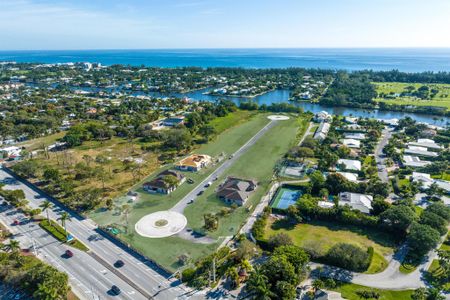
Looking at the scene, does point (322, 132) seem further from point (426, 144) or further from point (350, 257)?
point (350, 257)

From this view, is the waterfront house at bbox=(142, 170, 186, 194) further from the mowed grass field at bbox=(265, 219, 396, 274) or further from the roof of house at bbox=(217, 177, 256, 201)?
the mowed grass field at bbox=(265, 219, 396, 274)

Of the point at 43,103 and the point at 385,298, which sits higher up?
the point at 43,103

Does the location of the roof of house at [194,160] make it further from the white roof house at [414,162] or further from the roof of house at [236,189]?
the white roof house at [414,162]

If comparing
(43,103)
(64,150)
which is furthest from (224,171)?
(43,103)

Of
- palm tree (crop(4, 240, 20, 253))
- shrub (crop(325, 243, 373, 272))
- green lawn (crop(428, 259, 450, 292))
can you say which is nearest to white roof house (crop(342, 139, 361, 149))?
green lawn (crop(428, 259, 450, 292))

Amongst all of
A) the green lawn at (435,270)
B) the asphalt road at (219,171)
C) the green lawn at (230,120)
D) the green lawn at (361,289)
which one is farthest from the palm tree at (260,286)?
the green lawn at (230,120)

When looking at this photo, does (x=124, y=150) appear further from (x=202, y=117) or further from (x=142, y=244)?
(x=142, y=244)
